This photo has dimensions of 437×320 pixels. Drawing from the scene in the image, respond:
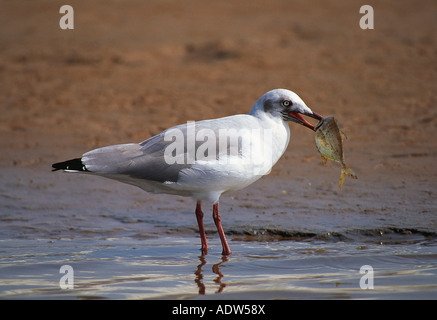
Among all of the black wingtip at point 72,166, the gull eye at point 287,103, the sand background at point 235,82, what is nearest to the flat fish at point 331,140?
the gull eye at point 287,103

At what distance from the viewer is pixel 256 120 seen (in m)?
6.43

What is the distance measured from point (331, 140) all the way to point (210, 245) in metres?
1.59

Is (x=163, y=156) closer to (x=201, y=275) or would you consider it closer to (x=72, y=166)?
(x=72, y=166)

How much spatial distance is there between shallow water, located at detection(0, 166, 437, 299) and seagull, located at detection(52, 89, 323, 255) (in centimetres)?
61

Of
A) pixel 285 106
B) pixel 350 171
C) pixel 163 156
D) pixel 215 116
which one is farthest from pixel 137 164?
pixel 215 116

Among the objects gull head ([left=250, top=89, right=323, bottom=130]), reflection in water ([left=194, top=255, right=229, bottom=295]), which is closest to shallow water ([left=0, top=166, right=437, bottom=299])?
reflection in water ([left=194, top=255, right=229, bottom=295])

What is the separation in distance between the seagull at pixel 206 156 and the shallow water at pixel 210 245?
614mm

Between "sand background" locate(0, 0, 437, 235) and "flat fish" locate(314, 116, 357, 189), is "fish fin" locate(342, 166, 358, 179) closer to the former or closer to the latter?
"flat fish" locate(314, 116, 357, 189)

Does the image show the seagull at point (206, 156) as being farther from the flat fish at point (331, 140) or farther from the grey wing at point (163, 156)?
the flat fish at point (331, 140)

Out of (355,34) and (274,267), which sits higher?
(355,34)

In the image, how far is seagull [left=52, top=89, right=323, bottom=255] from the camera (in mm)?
6156

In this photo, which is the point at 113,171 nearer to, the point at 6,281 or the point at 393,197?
the point at 6,281
